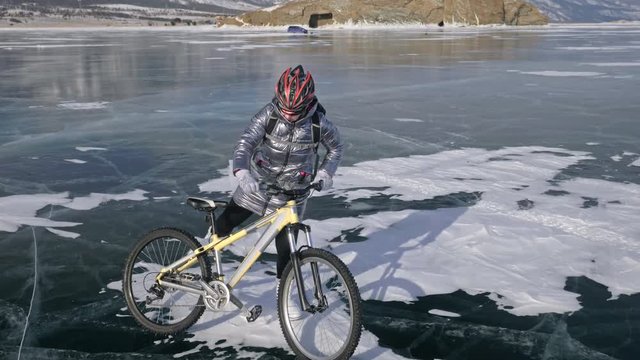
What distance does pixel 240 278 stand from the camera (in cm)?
434

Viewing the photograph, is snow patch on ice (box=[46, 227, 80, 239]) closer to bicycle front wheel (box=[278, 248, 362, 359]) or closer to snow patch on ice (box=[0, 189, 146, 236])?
snow patch on ice (box=[0, 189, 146, 236])

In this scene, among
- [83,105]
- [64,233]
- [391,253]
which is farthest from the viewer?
[83,105]

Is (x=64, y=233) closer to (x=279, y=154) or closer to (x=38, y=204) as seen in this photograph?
(x=38, y=204)

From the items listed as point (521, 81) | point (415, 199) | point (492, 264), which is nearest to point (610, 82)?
point (521, 81)

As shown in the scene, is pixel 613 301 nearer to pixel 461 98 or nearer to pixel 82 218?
pixel 82 218

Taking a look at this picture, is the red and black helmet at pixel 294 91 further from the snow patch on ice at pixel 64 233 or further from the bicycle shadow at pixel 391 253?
the snow patch on ice at pixel 64 233

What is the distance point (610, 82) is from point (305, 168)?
686 inches

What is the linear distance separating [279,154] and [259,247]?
654mm

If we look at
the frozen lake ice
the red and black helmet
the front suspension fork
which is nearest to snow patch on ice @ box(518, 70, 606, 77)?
the frozen lake ice

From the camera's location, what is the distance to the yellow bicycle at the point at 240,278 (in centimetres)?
381

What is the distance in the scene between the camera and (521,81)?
19.6 metres

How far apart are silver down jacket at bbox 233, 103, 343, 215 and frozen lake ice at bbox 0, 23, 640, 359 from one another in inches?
39.8

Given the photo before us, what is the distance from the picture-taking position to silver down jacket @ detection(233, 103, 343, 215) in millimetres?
4129

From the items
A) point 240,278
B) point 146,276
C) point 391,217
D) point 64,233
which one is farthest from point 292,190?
point 64,233
